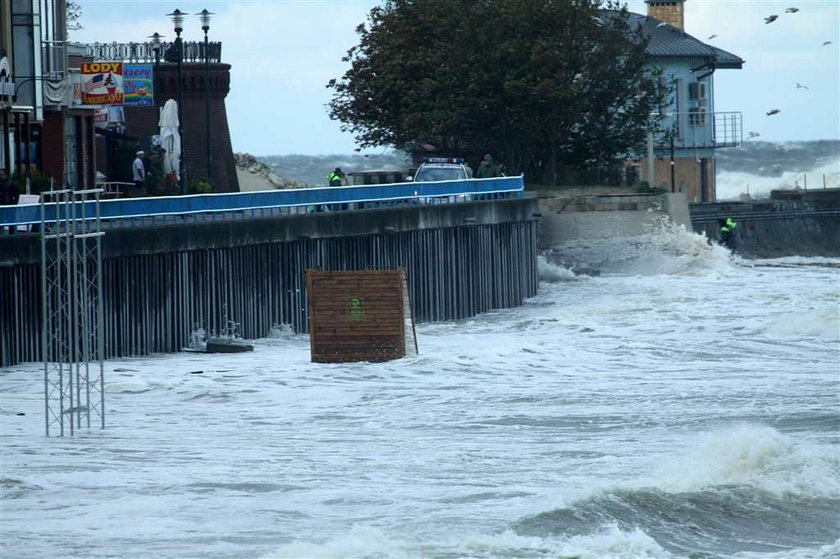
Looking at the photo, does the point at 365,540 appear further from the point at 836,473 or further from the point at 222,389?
the point at 222,389

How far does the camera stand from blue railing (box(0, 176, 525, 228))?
28.6 m

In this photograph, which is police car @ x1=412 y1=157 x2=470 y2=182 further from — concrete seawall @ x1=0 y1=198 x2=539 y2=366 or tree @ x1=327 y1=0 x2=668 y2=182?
tree @ x1=327 y1=0 x2=668 y2=182

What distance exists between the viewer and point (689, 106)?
70.1m

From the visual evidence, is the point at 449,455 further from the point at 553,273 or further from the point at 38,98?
the point at 553,273

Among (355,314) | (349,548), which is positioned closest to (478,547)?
(349,548)

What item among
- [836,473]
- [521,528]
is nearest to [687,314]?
[836,473]

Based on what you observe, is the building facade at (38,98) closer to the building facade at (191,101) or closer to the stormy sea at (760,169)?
the building facade at (191,101)

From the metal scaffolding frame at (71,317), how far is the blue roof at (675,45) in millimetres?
43272

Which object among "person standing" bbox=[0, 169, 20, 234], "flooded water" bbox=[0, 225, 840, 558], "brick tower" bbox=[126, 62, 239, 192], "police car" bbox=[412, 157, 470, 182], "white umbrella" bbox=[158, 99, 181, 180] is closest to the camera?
"flooded water" bbox=[0, 225, 840, 558]

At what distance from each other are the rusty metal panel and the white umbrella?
51.1 ft

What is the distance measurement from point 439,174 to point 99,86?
9389 mm

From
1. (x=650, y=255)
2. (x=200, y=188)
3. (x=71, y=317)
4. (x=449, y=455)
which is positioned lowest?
(x=449, y=455)

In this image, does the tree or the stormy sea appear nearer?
the tree

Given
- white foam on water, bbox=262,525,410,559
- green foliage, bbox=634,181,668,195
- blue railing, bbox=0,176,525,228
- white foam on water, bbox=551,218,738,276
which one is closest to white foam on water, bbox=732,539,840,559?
white foam on water, bbox=262,525,410,559
